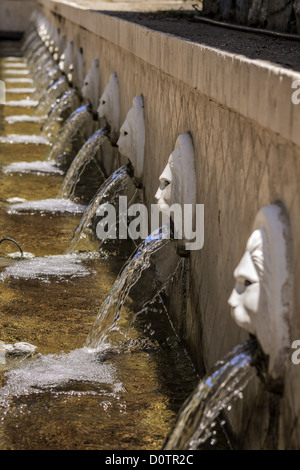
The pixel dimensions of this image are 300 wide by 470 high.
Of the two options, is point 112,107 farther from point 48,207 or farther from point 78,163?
point 48,207

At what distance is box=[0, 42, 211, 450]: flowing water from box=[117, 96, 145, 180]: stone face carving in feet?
1.31

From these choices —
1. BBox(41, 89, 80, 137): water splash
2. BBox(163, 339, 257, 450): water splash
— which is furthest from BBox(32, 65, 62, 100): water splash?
BBox(163, 339, 257, 450): water splash

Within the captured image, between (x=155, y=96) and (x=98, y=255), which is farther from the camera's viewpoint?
(x=98, y=255)

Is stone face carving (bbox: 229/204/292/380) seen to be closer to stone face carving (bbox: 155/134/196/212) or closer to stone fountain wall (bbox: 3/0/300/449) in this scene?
stone fountain wall (bbox: 3/0/300/449)

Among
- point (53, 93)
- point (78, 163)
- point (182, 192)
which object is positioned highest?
point (182, 192)

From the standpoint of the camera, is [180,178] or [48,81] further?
[48,81]

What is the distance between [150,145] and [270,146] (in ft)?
9.44

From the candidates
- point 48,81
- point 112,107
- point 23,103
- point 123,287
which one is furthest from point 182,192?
point 48,81

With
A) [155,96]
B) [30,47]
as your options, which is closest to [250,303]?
[155,96]

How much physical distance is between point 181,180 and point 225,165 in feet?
2.11

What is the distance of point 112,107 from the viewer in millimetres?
7531

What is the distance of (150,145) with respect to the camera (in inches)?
232
